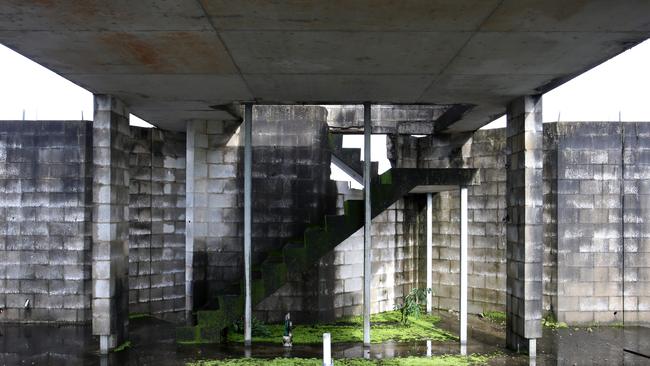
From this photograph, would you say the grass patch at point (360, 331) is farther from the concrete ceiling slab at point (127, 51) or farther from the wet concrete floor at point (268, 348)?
the concrete ceiling slab at point (127, 51)

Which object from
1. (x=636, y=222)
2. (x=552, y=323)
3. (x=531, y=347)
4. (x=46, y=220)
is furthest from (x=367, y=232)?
(x=46, y=220)

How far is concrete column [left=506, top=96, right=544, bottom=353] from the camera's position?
823cm

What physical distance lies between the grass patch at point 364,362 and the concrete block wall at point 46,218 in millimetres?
4523

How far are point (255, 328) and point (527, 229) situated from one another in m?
5.25

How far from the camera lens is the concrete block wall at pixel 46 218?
1067 cm

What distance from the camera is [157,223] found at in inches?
461

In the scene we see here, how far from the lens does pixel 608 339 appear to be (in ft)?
31.3

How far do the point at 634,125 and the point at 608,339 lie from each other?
454 cm

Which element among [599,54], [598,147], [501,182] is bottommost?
[501,182]

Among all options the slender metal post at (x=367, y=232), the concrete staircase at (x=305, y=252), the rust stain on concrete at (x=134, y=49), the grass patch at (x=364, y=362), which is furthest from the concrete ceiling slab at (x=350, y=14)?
the grass patch at (x=364, y=362)

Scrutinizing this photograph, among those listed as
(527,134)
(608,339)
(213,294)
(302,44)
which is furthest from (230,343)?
(608,339)

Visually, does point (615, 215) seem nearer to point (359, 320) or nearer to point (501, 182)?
point (501, 182)

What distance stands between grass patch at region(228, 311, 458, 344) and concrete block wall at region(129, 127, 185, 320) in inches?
104

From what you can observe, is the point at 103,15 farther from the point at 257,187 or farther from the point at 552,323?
the point at 552,323
